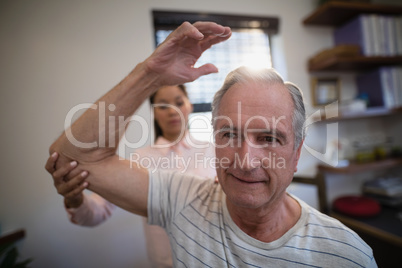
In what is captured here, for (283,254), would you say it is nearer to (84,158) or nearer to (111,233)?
(84,158)

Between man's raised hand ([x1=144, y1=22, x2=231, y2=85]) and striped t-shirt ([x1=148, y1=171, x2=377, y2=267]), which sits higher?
man's raised hand ([x1=144, y1=22, x2=231, y2=85])

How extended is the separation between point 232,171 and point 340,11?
6.20ft

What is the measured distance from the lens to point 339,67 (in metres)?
1.79

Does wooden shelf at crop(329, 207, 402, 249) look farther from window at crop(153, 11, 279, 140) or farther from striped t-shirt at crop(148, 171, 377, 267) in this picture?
window at crop(153, 11, 279, 140)

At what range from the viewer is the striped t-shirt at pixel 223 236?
605mm

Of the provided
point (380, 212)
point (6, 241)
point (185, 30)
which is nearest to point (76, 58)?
point (185, 30)

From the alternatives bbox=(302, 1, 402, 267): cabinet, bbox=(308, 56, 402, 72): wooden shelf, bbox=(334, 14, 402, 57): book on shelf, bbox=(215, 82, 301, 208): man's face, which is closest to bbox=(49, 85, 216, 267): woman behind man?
bbox=(215, 82, 301, 208): man's face

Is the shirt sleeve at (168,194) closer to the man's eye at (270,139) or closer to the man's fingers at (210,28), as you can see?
the man's eye at (270,139)

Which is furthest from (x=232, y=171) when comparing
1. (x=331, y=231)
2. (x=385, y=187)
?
(x=385, y=187)

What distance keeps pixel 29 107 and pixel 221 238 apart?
0.88 m

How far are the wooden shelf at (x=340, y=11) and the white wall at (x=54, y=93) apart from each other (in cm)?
130

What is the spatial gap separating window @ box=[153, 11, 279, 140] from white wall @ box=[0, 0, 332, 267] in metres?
0.15

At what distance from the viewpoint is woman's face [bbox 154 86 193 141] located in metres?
1.13

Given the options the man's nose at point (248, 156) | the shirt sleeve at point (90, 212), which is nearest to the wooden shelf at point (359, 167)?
the man's nose at point (248, 156)
